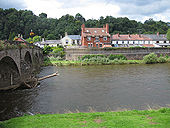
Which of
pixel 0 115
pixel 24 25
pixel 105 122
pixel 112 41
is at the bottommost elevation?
pixel 0 115

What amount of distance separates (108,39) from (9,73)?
5215cm

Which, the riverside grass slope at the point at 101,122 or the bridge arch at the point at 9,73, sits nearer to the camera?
the riverside grass slope at the point at 101,122

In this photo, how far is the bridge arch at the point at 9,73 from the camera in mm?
21986

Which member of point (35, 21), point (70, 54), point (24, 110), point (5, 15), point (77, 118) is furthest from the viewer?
point (35, 21)

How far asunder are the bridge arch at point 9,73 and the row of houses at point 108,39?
46390 millimetres

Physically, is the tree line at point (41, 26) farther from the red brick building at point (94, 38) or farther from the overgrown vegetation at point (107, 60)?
the overgrown vegetation at point (107, 60)

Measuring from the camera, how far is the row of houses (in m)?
69.2

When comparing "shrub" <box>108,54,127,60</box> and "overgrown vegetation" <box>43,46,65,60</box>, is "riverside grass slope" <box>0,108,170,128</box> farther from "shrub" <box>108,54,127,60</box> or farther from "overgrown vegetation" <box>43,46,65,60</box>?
"overgrown vegetation" <box>43,46,65,60</box>

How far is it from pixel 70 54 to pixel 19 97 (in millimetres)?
41736

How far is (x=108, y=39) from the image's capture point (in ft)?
231

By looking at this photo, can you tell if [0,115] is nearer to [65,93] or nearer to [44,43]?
[65,93]

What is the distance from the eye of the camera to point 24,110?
17.0 m

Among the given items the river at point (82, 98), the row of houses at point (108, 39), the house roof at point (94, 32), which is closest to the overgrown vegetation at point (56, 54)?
the row of houses at point (108, 39)

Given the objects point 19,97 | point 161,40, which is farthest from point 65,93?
point 161,40
